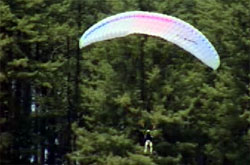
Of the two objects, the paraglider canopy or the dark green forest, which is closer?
the paraglider canopy

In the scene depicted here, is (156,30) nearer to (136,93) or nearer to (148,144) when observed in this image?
(136,93)

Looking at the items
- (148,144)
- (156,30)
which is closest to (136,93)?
(148,144)

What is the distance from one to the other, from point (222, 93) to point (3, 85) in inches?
264

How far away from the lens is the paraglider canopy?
1669 cm

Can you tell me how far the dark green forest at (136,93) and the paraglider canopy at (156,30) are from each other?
114 inches

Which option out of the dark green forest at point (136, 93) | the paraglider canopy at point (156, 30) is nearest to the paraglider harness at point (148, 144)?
the dark green forest at point (136, 93)

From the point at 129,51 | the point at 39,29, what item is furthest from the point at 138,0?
the point at 39,29

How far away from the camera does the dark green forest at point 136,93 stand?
19.6m

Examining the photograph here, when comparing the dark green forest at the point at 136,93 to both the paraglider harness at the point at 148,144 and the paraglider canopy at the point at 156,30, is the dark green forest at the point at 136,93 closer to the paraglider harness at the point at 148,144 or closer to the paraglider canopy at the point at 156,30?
the paraglider harness at the point at 148,144

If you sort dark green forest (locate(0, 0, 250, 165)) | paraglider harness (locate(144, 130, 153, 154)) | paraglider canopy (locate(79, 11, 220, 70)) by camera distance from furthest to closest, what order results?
dark green forest (locate(0, 0, 250, 165)) < paraglider harness (locate(144, 130, 153, 154)) < paraglider canopy (locate(79, 11, 220, 70))

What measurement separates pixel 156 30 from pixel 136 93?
3.30m

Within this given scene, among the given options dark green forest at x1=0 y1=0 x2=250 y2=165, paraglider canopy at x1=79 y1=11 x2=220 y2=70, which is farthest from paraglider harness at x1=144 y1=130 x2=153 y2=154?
paraglider canopy at x1=79 y1=11 x2=220 y2=70

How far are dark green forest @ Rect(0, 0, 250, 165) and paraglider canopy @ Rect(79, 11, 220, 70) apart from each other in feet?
9.47

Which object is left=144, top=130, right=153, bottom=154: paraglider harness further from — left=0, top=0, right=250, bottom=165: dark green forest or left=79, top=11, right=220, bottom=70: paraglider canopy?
left=79, top=11, right=220, bottom=70: paraglider canopy
